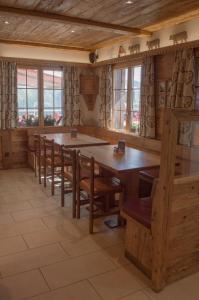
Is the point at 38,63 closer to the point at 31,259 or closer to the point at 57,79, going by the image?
the point at 57,79

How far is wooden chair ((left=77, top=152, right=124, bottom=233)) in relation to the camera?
304 centimetres

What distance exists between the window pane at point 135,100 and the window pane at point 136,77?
0.11 meters

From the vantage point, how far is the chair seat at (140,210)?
233cm

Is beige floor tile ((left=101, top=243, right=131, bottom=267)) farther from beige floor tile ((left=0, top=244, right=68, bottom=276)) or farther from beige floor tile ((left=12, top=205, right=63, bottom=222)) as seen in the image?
beige floor tile ((left=12, top=205, right=63, bottom=222))

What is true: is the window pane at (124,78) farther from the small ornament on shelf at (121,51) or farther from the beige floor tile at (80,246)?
the beige floor tile at (80,246)

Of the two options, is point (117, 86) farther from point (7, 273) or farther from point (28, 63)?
point (7, 273)

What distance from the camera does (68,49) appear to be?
606 cm

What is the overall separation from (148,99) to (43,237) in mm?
2775

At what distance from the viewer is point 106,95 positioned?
19.2 ft

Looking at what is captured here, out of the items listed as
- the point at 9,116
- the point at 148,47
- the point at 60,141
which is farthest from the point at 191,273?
the point at 9,116

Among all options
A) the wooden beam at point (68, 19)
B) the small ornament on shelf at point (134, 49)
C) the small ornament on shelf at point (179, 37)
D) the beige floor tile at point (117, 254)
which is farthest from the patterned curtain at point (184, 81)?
the beige floor tile at point (117, 254)

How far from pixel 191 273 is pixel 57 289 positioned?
115cm

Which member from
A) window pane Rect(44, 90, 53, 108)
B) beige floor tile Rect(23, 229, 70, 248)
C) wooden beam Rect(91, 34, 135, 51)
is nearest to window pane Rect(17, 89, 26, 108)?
window pane Rect(44, 90, 53, 108)

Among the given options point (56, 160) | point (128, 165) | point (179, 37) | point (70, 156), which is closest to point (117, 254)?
point (128, 165)
